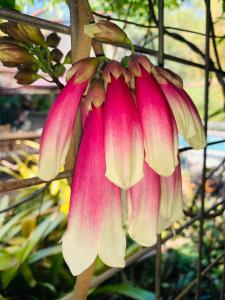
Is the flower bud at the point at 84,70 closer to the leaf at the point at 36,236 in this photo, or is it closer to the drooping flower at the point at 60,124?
the drooping flower at the point at 60,124

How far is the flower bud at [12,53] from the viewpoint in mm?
275

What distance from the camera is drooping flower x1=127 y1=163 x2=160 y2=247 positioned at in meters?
0.25

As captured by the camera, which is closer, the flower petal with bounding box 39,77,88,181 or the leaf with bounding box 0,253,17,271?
the flower petal with bounding box 39,77,88,181

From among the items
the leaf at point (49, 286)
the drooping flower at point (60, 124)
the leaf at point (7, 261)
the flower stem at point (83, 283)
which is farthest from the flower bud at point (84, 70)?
the leaf at point (49, 286)

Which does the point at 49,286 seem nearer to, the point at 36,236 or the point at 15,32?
the point at 36,236

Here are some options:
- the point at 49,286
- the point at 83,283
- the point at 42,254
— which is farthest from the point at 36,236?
the point at 83,283

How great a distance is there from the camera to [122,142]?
223 mm

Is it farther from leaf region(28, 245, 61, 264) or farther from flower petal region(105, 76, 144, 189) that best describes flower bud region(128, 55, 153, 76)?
leaf region(28, 245, 61, 264)

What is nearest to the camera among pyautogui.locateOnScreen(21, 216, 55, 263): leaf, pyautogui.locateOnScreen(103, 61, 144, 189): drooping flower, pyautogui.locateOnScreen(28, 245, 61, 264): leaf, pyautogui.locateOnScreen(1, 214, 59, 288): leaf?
pyautogui.locateOnScreen(103, 61, 144, 189): drooping flower

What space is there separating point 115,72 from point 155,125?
4cm

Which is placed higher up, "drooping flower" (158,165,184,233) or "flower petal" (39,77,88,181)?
"flower petal" (39,77,88,181)

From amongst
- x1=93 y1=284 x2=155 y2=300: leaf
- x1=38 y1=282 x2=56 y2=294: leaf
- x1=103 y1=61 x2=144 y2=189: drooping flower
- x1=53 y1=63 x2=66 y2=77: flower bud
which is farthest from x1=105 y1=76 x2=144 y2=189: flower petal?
x1=38 y1=282 x2=56 y2=294: leaf

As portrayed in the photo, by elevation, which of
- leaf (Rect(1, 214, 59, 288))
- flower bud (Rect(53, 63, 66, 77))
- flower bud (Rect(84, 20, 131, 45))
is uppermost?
flower bud (Rect(84, 20, 131, 45))

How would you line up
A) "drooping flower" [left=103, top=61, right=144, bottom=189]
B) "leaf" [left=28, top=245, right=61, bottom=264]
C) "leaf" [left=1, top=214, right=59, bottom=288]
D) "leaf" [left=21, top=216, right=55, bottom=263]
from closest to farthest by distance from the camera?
"drooping flower" [left=103, top=61, right=144, bottom=189], "leaf" [left=1, top=214, right=59, bottom=288], "leaf" [left=21, top=216, right=55, bottom=263], "leaf" [left=28, top=245, right=61, bottom=264]
